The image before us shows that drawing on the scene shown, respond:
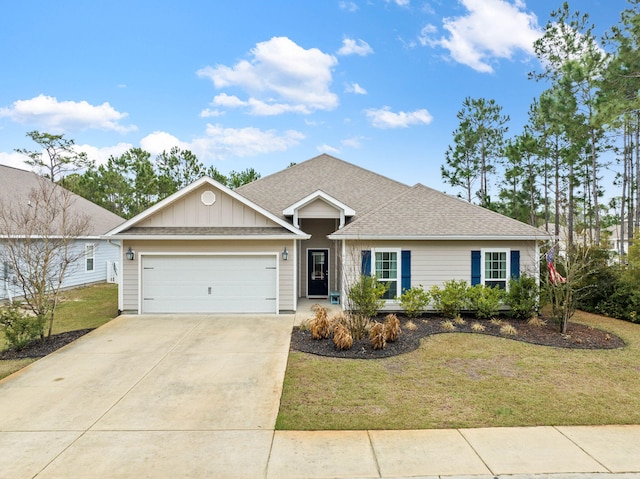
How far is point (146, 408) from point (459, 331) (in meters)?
7.67

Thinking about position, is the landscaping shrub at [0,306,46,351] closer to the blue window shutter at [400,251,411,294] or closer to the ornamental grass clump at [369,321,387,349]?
the ornamental grass clump at [369,321,387,349]

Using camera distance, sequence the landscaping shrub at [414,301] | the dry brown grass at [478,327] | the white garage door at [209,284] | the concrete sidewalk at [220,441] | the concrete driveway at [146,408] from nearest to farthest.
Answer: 1. the concrete sidewalk at [220,441]
2. the concrete driveway at [146,408]
3. the dry brown grass at [478,327]
4. the landscaping shrub at [414,301]
5. the white garage door at [209,284]

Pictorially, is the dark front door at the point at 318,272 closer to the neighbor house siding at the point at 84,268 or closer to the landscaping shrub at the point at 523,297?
the landscaping shrub at the point at 523,297

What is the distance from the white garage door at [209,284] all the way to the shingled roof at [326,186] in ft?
10.2

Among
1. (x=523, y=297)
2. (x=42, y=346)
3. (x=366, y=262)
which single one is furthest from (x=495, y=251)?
(x=42, y=346)

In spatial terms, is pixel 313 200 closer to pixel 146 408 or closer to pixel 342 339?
pixel 342 339

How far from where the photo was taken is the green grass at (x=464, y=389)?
5.01m

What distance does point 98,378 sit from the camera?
21.7ft

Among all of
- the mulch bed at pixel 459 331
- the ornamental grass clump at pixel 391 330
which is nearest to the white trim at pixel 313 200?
the mulch bed at pixel 459 331

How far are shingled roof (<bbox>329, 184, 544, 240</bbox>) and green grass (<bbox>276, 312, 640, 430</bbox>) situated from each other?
4.05m

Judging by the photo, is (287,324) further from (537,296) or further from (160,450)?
(537,296)

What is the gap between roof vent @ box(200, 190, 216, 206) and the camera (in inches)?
478

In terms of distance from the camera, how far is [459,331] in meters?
9.91

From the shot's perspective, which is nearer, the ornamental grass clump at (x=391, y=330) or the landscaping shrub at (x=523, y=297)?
the ornamental grass clump at (x=391, y=330)
